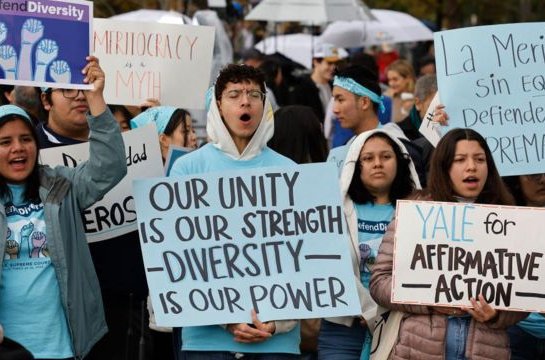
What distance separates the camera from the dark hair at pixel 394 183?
7062 mm

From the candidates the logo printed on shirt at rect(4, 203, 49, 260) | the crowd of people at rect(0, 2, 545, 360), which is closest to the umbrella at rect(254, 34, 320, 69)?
the crowd of people at rect(0, 2, 545, 360)

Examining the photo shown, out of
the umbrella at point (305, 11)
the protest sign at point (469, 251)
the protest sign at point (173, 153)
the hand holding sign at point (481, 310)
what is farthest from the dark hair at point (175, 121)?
the umbrella at point (305, 11)

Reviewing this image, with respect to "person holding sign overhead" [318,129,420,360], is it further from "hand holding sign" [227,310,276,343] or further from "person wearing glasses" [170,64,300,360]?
"hand holding sign" [227,310,276,343]

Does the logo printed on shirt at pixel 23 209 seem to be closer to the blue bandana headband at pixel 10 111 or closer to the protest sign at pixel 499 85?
the blue bandana headband at pixel 10 111

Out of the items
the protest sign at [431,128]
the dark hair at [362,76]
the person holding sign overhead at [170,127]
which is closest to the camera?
the person holding sign overhead at [170,127]

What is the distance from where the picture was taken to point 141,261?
286 inches

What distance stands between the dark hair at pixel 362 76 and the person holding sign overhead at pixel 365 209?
1295mm

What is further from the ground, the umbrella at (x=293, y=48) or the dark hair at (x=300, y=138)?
the umbrella at (x=293, y=48)

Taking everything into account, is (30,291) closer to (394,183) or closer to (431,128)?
(394,183)

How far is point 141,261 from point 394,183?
1.35 metres

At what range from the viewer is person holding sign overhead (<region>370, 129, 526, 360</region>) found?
6.34m

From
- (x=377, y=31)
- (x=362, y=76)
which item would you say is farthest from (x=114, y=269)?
(x=377, y=31)

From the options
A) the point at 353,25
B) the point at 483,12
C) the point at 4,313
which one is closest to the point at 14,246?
the point at 4,313

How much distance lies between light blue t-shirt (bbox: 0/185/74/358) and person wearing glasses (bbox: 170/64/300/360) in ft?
2.07
